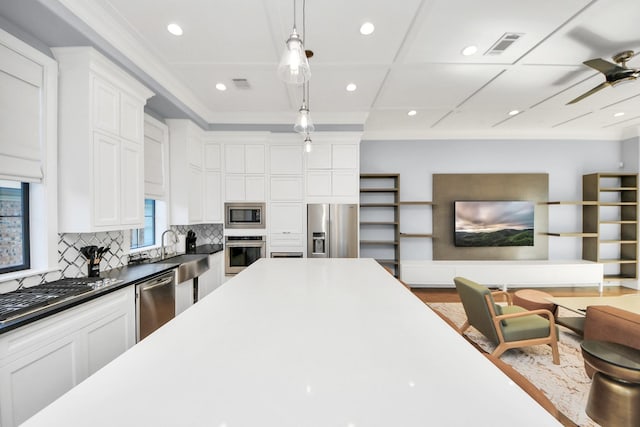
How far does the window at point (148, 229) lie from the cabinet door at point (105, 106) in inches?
55.7

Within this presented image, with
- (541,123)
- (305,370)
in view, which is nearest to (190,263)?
(305,370)

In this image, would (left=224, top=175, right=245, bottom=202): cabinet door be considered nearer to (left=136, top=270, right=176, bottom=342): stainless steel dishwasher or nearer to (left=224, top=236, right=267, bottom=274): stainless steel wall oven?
(left=224, top=236, right=267, bottom=274): stainless steel wall oven

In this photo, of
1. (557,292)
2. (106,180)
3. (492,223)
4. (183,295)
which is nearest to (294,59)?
(106,180)

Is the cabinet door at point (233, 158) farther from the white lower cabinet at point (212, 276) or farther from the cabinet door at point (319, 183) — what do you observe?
the white lower cabinet at point (212, 276)

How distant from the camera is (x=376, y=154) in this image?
568 centimetres

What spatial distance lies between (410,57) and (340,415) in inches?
121

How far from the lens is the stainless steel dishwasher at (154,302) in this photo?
2.52 meters

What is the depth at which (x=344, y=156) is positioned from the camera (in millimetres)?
4586

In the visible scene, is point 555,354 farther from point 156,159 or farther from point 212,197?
point 156,159

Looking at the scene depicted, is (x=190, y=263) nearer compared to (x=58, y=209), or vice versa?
(x=58, y=209)

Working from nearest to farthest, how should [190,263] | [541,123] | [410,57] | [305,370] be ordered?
[305,370] → [410,57] → [190,263] → [541,123]

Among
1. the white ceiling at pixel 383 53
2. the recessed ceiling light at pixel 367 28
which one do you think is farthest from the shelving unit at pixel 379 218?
the recessed ceiling light at pixel 367 28

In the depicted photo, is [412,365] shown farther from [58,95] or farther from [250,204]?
[250,204]

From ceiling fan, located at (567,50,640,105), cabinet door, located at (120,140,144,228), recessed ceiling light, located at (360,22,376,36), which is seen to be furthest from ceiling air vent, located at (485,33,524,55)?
cabinet door, located at (120,140,144,228)
